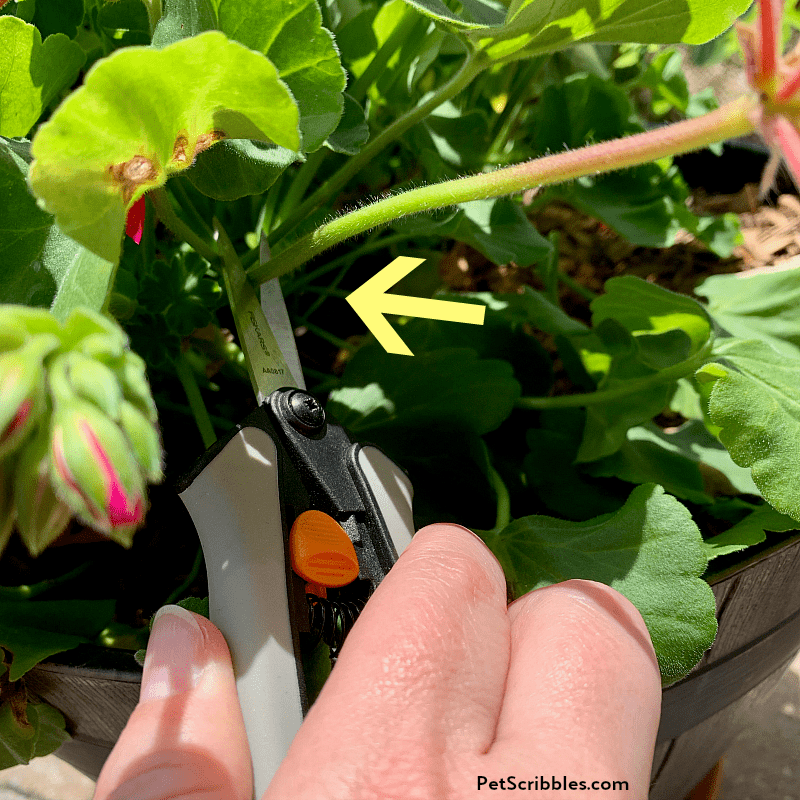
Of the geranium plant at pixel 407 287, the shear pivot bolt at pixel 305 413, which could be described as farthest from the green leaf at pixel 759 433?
the shear pivot bolt at pixel 305 413

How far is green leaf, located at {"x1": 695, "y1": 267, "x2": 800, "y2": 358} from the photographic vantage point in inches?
23.4

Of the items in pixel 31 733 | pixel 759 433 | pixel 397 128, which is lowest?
pixel 31 733

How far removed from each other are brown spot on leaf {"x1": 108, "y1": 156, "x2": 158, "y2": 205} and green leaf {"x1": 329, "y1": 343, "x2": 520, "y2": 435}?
254 millimetres

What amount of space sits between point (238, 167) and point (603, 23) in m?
0.21

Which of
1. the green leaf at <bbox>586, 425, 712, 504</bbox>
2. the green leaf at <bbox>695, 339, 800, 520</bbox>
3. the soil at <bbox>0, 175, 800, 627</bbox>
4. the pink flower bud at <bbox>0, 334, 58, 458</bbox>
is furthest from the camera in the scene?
the soil at <bbox>0, 175, 800, 627</bbox>

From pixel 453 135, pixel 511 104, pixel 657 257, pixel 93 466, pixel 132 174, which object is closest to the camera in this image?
pixel 93 466

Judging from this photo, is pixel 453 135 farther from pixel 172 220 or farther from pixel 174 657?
pixel 174 657

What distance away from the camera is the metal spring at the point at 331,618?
35 centimetres

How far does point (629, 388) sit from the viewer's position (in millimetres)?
529

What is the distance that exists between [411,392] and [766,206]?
61cm

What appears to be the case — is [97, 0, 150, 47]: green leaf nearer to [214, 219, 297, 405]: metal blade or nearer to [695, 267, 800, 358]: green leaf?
[214, 219, 297, 405]: metal blade

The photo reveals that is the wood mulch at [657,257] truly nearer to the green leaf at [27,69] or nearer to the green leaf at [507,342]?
the green leaf at [507,342]

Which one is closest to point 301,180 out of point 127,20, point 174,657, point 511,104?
point 127,20

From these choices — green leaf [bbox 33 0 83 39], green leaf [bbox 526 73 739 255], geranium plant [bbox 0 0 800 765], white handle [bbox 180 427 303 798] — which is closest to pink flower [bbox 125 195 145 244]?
geranium plant [bbox 0 0 800 765]
